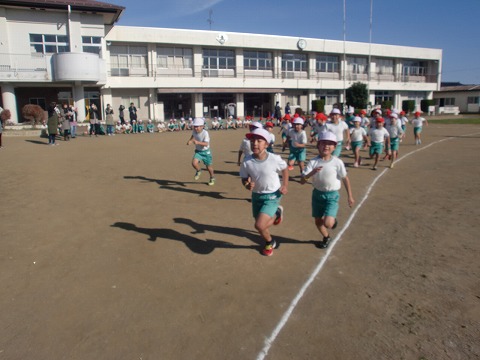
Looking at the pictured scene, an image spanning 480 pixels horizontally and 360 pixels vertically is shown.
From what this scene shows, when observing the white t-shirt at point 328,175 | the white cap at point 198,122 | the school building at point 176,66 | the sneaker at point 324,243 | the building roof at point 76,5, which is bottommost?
the sneaker at point 324,243

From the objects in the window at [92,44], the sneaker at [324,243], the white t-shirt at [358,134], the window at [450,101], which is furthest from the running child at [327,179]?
the window at [450,101]

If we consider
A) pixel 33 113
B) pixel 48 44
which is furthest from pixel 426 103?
pixel 33 113

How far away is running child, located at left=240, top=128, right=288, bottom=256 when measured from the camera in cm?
538

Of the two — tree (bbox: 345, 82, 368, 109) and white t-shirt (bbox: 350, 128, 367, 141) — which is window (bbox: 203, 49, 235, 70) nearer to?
tree (bbox: 345, 82, 368, 109)

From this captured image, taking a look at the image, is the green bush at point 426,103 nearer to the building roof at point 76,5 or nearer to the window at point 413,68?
the window at point 413,68

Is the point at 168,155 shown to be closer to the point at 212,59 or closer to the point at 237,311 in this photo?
the point at 237,311

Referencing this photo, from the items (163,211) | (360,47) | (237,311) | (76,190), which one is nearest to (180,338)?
(237,311)

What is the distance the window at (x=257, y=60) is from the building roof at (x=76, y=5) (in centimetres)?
1623

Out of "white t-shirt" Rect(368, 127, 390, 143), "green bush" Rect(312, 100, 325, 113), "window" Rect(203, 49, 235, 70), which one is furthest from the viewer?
"green bush" Rect(312, 100, 325, 113)

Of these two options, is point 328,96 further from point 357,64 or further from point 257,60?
point 257,60

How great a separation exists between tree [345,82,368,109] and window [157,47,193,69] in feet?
63.2

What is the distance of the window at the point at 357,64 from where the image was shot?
53.0m

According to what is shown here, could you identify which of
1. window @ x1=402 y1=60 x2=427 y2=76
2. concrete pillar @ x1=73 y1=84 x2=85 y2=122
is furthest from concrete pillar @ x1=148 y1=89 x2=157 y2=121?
window @ x1=402 y1=60 x2=427 y2=76

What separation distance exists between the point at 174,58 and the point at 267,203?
128 ft
